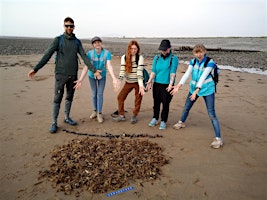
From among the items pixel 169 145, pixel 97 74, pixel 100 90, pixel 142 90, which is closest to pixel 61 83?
pixel 97 74

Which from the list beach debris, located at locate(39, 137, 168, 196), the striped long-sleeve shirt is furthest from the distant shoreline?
beach debris, located at locate(39, 137, 168, 196)

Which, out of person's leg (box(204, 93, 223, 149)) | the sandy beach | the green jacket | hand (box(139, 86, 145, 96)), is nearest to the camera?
the sandy beach

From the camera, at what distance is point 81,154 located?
377 cm

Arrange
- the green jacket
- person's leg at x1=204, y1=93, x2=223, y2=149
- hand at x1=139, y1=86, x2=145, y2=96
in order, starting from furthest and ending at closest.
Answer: hand at x1=139, y1=86, x2=145, y2=96, the green jacket, person's leg at x1=204, y1=93, x2=223, y2=149

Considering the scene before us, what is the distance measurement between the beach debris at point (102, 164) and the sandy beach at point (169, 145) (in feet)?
0.37

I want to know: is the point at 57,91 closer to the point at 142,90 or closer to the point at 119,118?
the point at 119,118

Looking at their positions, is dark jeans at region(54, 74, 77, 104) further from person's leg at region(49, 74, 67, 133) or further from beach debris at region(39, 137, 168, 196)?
beach debris at region(39, 137, 168, 196)

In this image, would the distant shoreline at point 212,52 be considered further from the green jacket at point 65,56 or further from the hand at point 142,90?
the green jacket at point 65,56

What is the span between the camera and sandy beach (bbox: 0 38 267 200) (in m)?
3.06

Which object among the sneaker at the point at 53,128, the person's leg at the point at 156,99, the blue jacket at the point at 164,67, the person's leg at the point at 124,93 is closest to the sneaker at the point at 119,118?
the person's leg at the point at 124,93

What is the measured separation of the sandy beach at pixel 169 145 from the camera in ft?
10.0

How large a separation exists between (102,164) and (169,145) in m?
1.50

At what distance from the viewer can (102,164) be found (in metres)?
3.52

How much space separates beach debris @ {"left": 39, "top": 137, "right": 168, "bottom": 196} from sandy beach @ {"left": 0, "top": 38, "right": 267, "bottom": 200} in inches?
4.4
